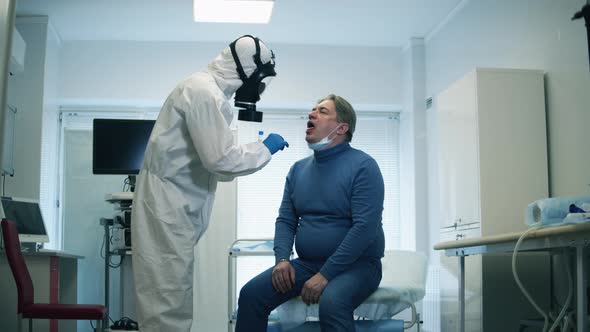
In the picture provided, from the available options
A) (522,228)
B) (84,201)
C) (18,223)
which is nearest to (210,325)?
(18,223)

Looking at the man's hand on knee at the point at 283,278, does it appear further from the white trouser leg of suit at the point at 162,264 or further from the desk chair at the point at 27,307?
the desk chair at the point at 27,307

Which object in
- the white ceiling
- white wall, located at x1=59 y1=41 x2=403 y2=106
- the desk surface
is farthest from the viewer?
white wall, located at x1=59 y1=41 x2=403 y2=106

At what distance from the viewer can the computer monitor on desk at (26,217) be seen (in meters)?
4.20

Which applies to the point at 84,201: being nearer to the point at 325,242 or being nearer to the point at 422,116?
the point at 422,116

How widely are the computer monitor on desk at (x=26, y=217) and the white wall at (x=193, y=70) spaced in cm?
168

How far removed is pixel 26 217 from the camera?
433 cm

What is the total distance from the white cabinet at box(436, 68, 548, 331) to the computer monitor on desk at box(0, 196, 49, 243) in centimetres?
273

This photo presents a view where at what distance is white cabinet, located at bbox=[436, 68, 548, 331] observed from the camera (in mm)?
3697

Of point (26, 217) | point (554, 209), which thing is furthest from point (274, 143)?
point (26, 217)

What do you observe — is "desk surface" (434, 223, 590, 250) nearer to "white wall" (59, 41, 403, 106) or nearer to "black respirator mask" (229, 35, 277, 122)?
"black respirator mask" (229, 35, 277, 122)

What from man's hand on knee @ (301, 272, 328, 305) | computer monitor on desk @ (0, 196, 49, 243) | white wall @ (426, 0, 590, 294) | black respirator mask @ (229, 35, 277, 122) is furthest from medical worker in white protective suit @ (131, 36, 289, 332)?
computer monitor on desk @ (0, 196, 49, 243)

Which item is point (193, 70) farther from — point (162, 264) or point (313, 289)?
point (313, 289)

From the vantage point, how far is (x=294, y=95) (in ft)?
19.6

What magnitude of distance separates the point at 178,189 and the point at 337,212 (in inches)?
23.4
